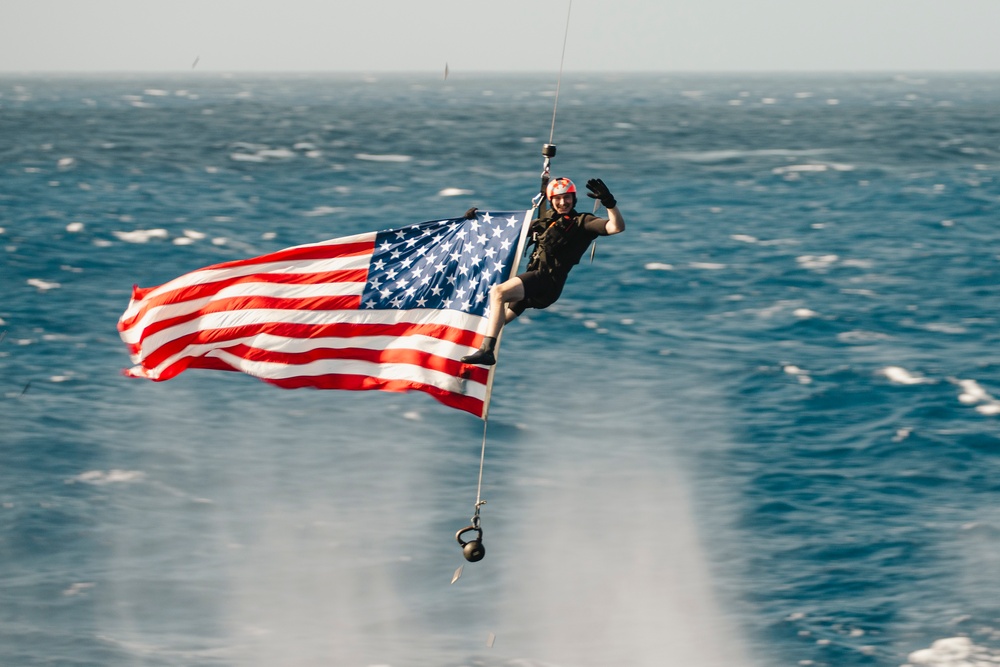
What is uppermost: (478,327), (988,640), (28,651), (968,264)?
(478,327)

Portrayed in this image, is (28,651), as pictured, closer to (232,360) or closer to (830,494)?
(232,360)

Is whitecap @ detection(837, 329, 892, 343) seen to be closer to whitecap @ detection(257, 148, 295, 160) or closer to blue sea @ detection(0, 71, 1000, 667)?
blue sea @ detection(0, 71, 1000, 667)

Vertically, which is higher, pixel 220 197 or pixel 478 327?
pixel 478 327

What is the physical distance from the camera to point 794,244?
7462 centimetres

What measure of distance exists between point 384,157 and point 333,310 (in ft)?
313

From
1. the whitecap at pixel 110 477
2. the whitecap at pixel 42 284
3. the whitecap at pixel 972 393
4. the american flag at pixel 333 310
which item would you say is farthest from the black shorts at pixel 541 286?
the whitecap at pixel 42 284

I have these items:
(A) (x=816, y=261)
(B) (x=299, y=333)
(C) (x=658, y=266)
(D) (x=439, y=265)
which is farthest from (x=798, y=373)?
(B) (x=299, y=333)

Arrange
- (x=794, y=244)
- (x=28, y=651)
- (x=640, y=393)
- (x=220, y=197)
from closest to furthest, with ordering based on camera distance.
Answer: (x=28, y=651), (x=640, y=393), (x=794, y=244), (x=220, y=197)

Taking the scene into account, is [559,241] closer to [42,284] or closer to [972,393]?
[972,393]

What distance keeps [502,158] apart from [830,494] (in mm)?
77997

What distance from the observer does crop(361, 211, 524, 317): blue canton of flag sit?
1981cm

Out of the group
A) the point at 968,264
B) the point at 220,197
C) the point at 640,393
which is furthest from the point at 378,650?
the point at 220,197

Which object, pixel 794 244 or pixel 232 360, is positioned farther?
pixel 794 244

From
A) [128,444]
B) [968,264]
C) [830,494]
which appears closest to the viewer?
[830,494]
